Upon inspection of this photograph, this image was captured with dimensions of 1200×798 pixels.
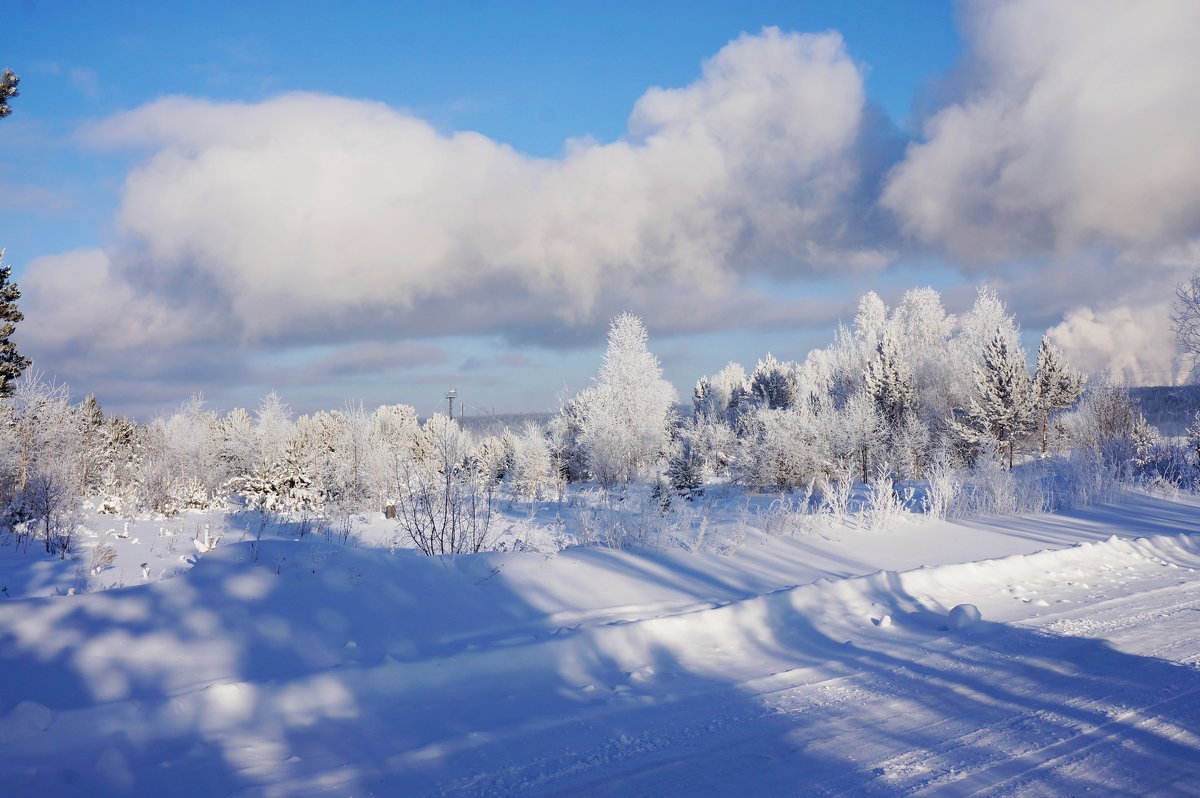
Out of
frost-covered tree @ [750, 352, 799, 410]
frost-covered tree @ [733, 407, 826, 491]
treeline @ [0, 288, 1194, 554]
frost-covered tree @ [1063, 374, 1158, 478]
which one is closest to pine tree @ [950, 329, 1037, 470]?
treeline @ [0, 288, 1194, 554]

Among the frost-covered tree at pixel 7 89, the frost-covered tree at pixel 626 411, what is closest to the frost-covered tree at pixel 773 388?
the frost-covered tree at pixel 626 411

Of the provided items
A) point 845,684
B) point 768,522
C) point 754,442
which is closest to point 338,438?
point 754,442

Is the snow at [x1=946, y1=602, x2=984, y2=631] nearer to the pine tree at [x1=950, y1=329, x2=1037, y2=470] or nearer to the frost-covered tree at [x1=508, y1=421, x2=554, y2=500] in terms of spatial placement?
the frost-covered tree at [x1=508, y1=421, x2=554, y2=500]

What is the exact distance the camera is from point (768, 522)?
40.6 feet

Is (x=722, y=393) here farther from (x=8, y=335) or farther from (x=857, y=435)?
(x=8, y=335)

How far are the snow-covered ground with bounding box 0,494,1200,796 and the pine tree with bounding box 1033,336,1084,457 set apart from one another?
36.0m

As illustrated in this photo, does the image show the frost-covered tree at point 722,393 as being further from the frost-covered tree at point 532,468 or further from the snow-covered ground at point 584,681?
the snow-covered ground at point 584,681

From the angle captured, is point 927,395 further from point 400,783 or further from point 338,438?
point 400,783

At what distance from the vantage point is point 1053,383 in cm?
4109

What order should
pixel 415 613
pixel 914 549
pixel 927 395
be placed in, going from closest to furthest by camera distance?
pixel 415 613 < pixel 914 549 < pixel 927 395

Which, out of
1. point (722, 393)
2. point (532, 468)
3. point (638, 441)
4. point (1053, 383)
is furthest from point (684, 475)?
point (722, 393)

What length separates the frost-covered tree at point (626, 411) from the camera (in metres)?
36.2

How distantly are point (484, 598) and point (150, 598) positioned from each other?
2813 mm

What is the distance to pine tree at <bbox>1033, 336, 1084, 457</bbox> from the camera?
131ft
